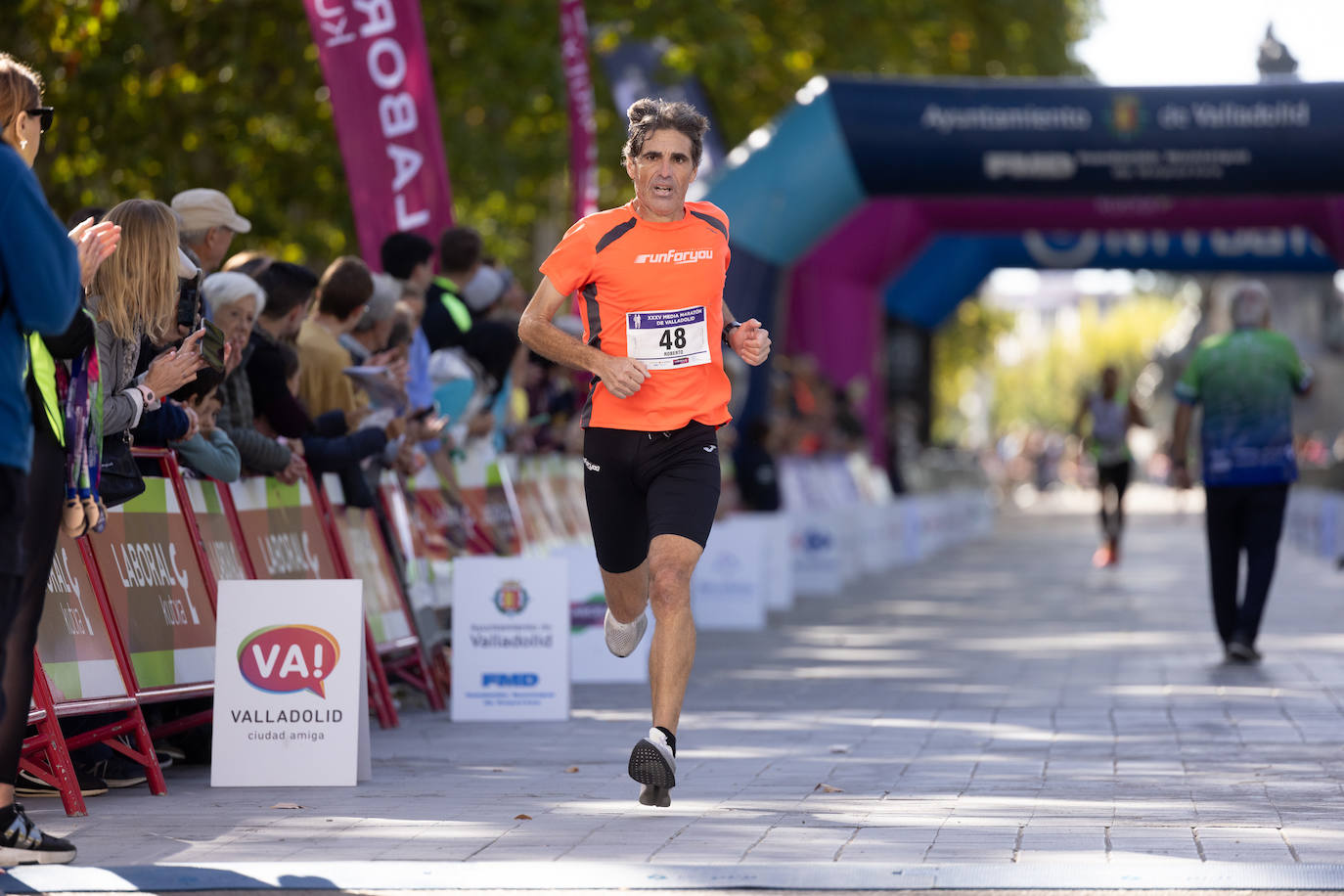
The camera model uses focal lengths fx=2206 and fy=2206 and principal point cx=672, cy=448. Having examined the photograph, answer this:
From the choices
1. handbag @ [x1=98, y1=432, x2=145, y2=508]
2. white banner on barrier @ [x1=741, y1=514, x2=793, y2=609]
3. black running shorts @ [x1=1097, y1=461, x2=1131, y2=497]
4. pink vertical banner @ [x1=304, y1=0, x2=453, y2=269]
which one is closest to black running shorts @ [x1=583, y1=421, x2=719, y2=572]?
handbag @ [x1=98, y1=432, x2=145, y2=508]

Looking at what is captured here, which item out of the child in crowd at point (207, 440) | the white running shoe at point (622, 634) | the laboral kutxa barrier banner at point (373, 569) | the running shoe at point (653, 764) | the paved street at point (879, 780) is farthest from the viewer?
the laboral kutxa barrier banner at point (373, 569)

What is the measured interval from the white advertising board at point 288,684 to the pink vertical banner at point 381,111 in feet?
14.2

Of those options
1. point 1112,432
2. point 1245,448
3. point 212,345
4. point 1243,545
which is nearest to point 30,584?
point 212,345

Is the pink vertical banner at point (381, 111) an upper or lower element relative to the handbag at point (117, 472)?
upper

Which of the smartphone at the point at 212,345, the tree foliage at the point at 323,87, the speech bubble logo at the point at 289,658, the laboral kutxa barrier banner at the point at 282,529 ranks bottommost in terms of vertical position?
the speech bubble logo at the point at 289,658

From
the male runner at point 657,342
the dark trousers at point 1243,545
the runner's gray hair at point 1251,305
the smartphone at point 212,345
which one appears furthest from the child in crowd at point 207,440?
the runner's gray hair at point 1251,305

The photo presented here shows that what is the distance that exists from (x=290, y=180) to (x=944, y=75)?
11984 millimetres

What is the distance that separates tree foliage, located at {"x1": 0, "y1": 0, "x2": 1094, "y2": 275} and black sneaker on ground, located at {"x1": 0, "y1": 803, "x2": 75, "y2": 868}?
1027cm

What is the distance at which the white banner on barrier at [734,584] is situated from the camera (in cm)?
1579

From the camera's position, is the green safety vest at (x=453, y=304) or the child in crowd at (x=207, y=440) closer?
the child in crowd at (x=207, y=440)

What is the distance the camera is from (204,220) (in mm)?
8734

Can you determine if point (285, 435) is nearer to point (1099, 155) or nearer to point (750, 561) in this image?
point (750, 561)

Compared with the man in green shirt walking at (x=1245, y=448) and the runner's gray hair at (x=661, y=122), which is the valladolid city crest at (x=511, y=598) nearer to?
the runner's gray hair at (x=661, y=122)

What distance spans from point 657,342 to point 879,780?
1.75m
